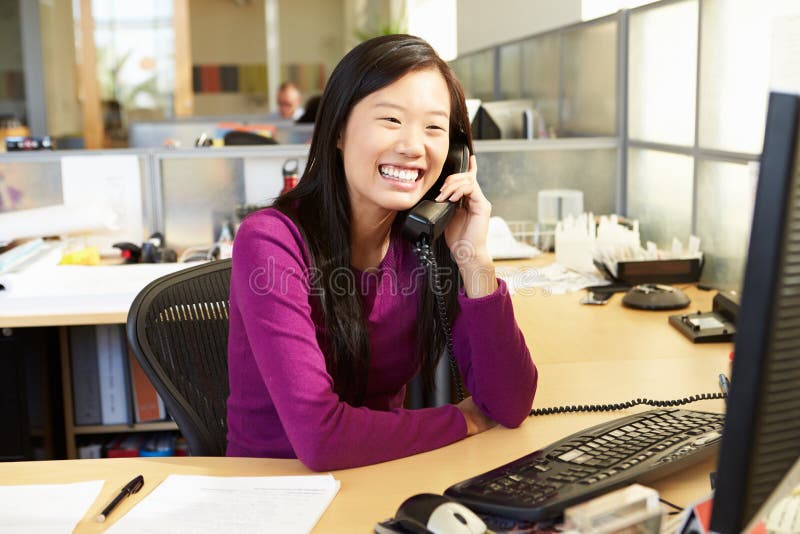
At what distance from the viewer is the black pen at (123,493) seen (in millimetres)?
984

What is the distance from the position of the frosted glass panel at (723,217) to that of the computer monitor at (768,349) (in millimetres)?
1498

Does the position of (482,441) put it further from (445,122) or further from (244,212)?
(244,212)

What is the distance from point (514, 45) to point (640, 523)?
3.65m

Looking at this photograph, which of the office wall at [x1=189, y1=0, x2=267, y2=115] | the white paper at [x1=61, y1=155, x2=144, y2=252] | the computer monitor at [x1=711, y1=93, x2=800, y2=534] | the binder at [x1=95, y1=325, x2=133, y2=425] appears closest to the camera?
the computer monitor at [x1=711, y1=93, x2=800, y2=534]

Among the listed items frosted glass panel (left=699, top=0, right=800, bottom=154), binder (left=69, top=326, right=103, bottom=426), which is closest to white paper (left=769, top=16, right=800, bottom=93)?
frosted glass panel (left=699, top=0, right=800, bottom=154)

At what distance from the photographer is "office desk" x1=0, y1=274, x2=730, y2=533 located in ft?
3.38

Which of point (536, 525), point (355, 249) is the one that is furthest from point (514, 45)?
point (536, 525)

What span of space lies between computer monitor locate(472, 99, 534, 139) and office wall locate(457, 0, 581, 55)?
41 centimetres

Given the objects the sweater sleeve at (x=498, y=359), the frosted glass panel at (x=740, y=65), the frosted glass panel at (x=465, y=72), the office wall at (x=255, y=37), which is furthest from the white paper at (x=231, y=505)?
the office wall at (x=255, y=37)

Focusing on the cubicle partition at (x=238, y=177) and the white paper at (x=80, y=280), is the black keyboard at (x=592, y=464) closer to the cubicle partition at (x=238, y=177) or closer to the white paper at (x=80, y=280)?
the white paper at (x=80, y=280)

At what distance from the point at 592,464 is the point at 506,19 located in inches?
147

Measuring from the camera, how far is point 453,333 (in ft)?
4.70

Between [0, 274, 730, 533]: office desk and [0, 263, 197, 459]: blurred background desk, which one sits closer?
[0, 274, 730, 533]: office desk

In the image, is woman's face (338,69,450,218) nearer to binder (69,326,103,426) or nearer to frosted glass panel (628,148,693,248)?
frosted glass panel (628,148,693,248)
